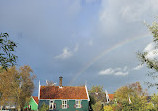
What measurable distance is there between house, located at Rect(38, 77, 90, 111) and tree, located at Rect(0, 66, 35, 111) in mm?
3624

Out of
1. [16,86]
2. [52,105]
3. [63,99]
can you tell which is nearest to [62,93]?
[63,99]

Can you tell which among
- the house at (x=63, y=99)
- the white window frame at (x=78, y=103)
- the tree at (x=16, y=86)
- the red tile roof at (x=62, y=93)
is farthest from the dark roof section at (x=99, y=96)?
the tree at (x=16, y=86)

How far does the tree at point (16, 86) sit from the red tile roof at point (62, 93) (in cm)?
346

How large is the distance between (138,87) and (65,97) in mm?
39957

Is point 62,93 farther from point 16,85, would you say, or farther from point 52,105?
point 16,85

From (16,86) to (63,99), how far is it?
37.4 feet

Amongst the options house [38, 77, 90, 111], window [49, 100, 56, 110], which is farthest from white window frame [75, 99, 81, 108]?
window [49, 100, 56, 110]

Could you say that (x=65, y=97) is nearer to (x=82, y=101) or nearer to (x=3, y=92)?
(x=82, y=101)

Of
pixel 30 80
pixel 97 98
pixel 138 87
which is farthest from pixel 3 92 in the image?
pixel 138 87

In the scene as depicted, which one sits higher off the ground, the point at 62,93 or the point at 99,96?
the point at 62,93

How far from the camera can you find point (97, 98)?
45000 mm

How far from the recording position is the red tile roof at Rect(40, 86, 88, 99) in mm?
38616

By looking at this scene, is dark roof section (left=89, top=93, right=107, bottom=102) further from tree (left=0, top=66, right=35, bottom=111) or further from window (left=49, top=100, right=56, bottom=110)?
tree (left=0, top=66, right=35, bottom=111)

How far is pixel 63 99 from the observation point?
38.4m
